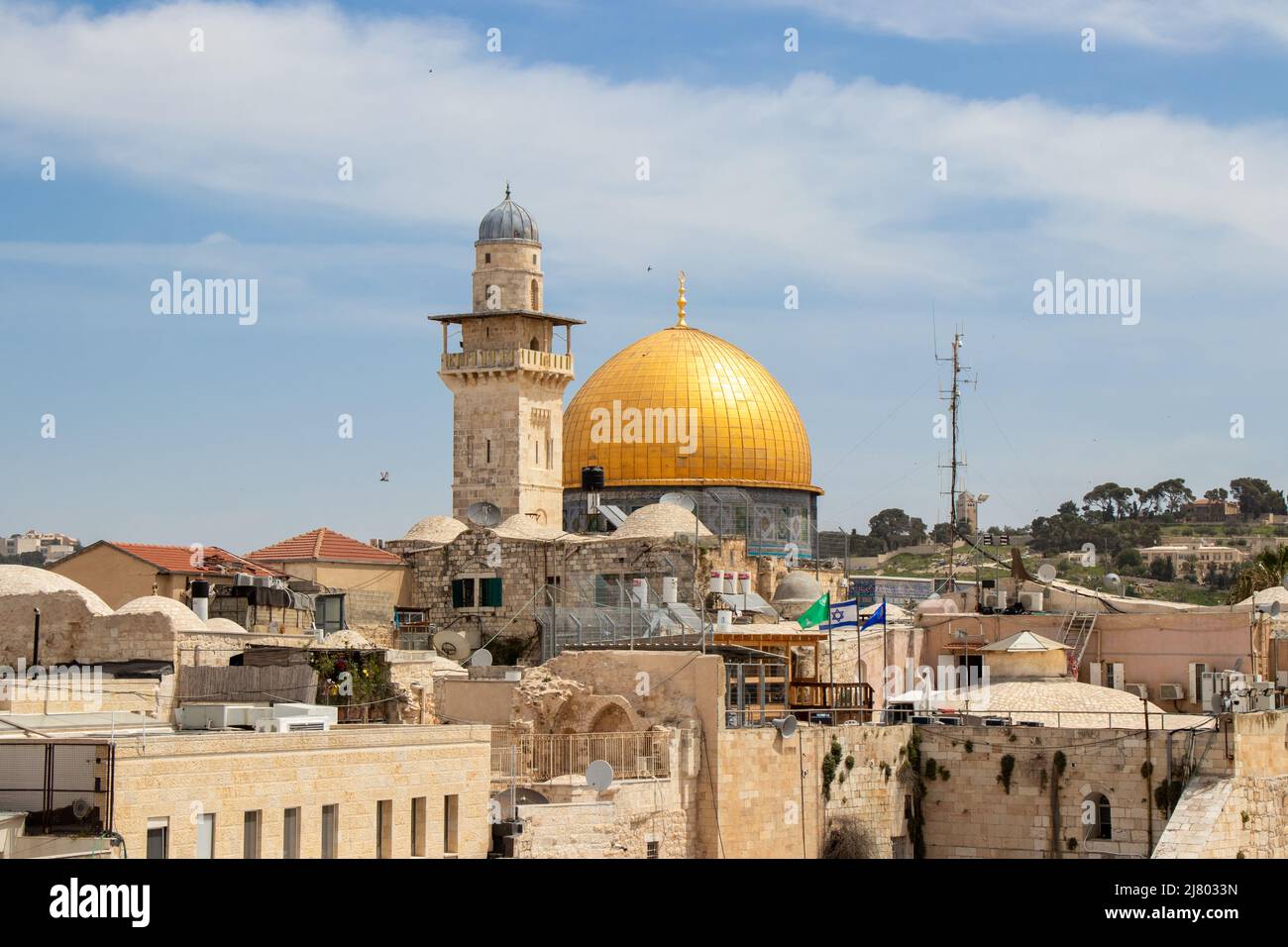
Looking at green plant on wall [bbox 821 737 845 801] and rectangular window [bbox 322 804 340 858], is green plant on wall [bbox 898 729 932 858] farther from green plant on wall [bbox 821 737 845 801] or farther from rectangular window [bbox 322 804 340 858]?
rectangular window [bbox 322 804 340 858]

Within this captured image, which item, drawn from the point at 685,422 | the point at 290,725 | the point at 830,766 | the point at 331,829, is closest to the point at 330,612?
the point at 685,422

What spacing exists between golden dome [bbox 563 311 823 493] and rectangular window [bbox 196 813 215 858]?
29593 millimetres

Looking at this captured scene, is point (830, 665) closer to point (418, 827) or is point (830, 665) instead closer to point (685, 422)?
point (418, 827)

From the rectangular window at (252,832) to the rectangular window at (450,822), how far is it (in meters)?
3.16

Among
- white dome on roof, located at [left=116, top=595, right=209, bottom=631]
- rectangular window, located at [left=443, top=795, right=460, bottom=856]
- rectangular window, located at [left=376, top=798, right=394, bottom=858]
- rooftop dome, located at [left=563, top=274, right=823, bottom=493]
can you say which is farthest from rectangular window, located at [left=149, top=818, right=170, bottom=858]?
rooftop dome, located at [left=563, top=274, right=823, bottom=493]

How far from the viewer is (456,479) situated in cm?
4597

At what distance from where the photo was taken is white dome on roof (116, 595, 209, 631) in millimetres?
31219

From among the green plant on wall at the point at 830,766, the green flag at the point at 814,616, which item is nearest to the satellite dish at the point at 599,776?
the green plant on wall at the point at 830,766

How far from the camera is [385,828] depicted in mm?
21359

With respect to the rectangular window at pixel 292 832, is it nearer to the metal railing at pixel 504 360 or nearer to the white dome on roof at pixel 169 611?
the white dome on roof at pixel 169 611

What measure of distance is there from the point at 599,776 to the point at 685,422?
80.2ft
